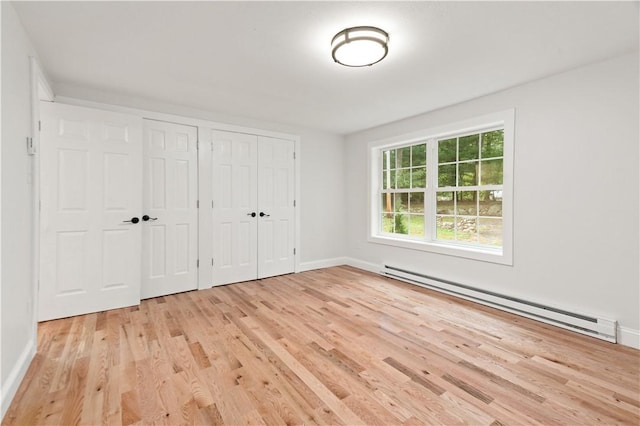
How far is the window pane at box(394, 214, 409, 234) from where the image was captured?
15.1 feet

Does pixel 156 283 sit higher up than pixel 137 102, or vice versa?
pixel 137 102

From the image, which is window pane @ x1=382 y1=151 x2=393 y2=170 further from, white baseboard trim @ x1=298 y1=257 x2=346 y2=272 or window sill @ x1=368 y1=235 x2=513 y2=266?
white baseboard trim @ x1=298 y1=257 x2=346 y2=272

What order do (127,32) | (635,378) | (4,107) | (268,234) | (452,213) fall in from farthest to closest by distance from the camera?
(268,234) → (452,213) → (127,32) → (635,378) → (4,107)

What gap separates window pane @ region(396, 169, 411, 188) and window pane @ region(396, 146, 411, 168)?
0.31 feet

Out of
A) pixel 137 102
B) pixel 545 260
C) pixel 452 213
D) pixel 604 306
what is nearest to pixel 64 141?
pixel 137 102

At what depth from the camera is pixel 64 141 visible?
2998 millimetres

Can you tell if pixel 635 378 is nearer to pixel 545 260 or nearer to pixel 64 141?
pixel 545 260

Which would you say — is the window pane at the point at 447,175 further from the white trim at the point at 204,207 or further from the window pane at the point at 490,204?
the white trim at the point at 204,207

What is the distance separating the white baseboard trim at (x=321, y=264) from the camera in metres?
5.00

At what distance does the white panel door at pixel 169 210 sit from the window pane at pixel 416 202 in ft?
10.1

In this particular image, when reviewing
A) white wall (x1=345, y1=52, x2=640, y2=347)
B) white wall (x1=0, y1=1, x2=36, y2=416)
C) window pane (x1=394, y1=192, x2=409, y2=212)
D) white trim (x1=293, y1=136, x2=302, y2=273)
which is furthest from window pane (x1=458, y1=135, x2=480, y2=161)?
white wall (x1=0, y1=1, x2=36, y2=416)

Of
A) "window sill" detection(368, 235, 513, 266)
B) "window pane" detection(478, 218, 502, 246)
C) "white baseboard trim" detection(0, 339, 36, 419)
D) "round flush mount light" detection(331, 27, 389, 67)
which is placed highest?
"round flush mount light" detection(331, 27, 389, 67)

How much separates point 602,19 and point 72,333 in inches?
188

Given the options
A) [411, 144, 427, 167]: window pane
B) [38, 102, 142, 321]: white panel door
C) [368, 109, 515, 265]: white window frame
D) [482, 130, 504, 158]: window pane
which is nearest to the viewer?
[38, 102, 142, 321]: white panel door
